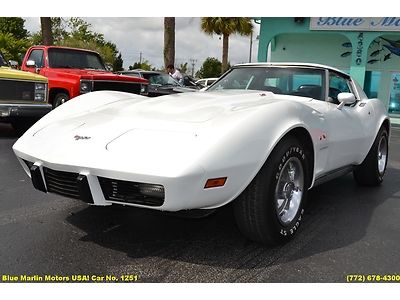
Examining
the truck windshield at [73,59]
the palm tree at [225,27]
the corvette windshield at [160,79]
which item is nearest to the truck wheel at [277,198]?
the truck windshield at [73,59]

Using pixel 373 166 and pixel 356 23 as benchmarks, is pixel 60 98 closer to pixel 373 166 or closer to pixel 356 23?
pixel 373 166

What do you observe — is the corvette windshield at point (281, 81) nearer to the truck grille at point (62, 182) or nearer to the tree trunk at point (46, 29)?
the truck grille at point (62, 182)

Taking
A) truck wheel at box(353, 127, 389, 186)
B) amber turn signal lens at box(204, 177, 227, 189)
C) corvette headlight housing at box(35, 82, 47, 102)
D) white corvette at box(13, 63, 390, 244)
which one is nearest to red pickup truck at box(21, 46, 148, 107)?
corvette headlight housing at box(35, 82, 47, 102)

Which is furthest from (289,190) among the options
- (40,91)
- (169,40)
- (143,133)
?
(169,40)

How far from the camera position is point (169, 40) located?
1566 cm

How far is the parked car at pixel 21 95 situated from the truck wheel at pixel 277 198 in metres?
5.39

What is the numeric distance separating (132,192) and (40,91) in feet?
18.5

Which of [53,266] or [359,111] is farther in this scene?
[359,111]

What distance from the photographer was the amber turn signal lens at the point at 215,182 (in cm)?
250

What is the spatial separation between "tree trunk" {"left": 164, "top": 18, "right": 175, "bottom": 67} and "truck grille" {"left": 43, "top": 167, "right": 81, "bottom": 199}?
1339cm

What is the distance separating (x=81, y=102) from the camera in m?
3.88
